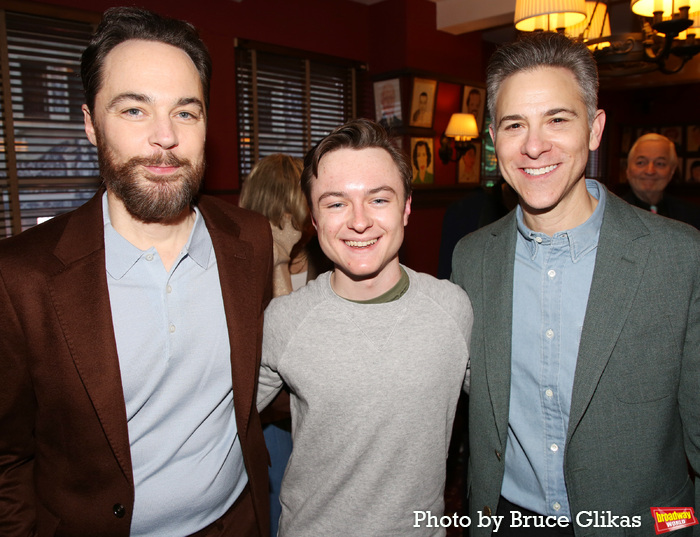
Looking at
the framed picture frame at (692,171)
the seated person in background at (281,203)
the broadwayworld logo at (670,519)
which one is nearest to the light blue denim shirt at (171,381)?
the seated person in background at (281,203)

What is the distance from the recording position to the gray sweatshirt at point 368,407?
1421 mm

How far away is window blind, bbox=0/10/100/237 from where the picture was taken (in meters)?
3.51

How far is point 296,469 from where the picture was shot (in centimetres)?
153

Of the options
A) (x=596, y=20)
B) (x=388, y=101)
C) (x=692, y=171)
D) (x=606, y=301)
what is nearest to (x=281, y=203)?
(x=606, y=301)

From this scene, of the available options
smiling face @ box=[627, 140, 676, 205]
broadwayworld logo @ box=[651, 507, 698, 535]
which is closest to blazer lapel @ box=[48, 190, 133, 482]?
broadwayworld logo @ box=[651, 507, 698, 535]

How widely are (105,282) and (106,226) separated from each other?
21cm

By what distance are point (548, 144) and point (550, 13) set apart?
1.89 metres

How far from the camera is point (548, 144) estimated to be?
1.47 metres

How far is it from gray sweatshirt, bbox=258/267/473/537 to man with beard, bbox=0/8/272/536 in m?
0.18

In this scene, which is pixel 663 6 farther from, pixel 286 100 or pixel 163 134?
pixel 286 100

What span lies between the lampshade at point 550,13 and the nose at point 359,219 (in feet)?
7.23

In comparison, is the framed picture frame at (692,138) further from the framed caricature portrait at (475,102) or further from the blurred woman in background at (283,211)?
the blurred woman in background at (283,211)

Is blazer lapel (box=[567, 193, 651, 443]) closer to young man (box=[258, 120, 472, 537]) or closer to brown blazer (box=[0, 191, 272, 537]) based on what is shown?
young man (box=[258, 120, 472, 537])

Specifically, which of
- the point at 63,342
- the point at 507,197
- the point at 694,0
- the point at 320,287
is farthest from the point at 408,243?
the point at 63,342
